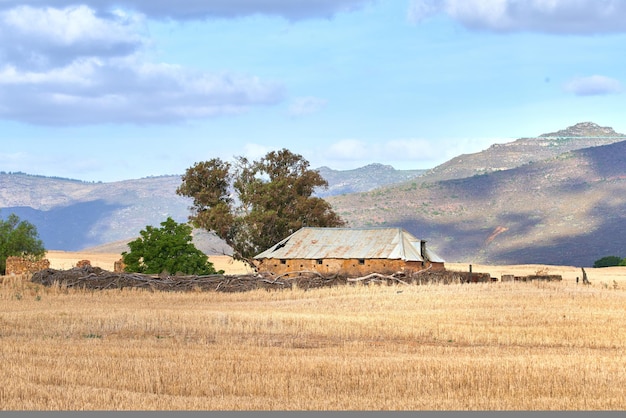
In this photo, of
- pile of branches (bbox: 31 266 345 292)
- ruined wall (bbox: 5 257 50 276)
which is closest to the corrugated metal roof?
pile of branches (bbox: 31 266 345 292)

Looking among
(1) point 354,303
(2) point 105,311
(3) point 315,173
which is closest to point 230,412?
(2) point 105,311

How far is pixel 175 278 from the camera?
56312mm

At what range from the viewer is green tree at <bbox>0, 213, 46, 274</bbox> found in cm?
7575

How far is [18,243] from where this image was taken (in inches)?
3041

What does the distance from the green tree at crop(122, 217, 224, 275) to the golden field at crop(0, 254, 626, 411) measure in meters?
20.0

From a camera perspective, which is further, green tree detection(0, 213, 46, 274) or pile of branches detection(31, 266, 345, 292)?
green tree detection(0, 213, 46, 274)

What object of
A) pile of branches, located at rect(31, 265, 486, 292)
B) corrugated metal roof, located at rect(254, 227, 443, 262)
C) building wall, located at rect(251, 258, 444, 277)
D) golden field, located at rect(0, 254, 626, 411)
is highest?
corrugated metal roof, located at rect(254, 227, 443, 262)

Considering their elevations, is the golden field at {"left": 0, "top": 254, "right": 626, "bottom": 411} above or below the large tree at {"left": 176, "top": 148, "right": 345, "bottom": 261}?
below

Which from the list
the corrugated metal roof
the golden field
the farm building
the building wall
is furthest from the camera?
the corrugated metal roof

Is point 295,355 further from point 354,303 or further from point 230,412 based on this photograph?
point 354,303

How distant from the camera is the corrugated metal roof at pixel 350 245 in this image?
228 feet

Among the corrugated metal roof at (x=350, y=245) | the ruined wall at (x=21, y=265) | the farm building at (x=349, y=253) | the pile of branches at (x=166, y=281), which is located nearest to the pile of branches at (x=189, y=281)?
the pile of branches at (x=166, y=281)

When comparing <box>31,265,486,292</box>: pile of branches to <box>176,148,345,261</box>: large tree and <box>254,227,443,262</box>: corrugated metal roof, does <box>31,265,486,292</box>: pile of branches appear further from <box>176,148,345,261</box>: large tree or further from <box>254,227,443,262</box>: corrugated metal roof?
<box>176,148,345,261</box>: large tree

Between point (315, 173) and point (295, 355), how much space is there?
61.7 metres
